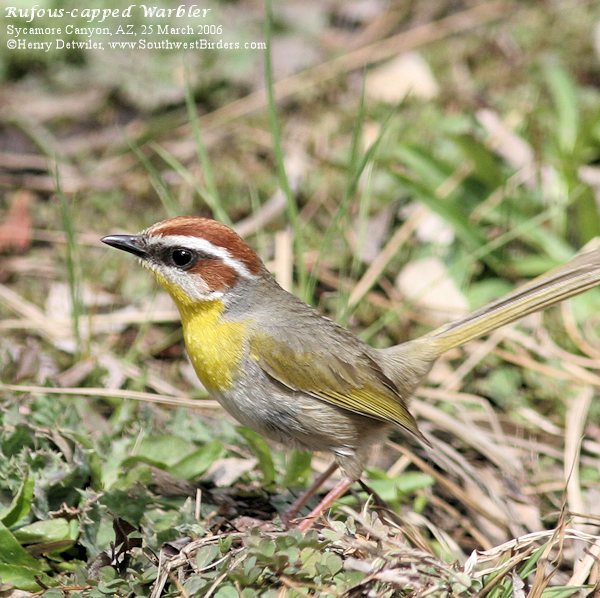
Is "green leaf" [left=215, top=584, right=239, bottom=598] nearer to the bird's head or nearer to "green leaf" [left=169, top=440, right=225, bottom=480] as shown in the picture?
"green leaf" [left=169, top=440, right=225, bottom=480]

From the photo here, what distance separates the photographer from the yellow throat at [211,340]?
415 centimetres

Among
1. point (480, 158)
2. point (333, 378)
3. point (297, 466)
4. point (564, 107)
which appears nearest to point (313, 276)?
point (333, 378)

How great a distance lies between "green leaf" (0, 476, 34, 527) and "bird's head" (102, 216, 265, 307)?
3.59 feet

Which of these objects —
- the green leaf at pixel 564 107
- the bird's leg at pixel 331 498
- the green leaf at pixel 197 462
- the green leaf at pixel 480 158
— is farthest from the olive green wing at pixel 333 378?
the green leaf at pixel 564 107

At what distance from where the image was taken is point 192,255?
4.26 meters

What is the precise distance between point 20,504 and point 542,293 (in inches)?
101

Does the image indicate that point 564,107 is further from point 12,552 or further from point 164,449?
point 12,552

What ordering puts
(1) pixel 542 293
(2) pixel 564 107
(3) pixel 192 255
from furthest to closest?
1. (2) pixel 564 107
2. (1) pixel 542 293
3. (3) pixel 192 255

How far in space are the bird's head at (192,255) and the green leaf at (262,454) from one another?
2.20 ft

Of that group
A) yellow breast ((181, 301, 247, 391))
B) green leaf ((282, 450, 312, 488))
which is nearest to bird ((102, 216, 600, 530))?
yellow breast ((181, 301, 247, 391))

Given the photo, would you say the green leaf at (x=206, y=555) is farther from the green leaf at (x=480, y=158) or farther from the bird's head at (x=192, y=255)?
the green leaf at (x=480, y=158)

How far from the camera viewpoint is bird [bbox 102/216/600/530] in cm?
416

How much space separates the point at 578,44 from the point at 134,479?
18.0ft

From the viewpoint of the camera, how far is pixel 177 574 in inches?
134
